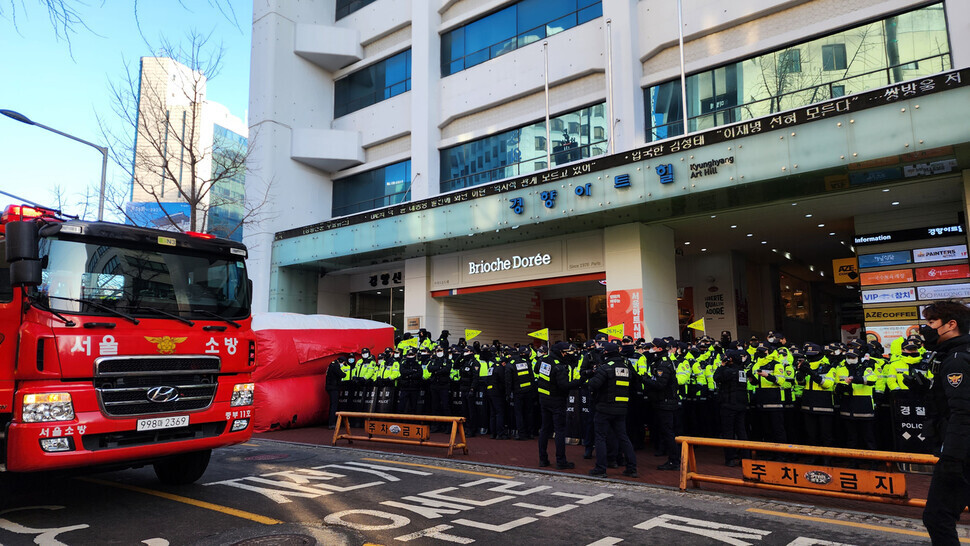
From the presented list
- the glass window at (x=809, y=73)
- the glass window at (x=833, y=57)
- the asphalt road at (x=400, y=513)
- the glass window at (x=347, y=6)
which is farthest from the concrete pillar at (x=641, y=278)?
the glass window at (x=347, y=6)

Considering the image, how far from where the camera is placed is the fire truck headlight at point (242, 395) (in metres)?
7.37

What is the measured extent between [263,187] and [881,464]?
24.1 m

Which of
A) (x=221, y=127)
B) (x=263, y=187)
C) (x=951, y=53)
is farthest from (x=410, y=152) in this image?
(x=221, y=127)

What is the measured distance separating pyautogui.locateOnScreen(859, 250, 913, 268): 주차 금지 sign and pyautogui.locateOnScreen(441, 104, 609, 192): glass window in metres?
8.13

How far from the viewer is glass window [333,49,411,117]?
85.9 feet

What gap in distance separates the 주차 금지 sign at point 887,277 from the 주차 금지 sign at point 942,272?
24 centimetres

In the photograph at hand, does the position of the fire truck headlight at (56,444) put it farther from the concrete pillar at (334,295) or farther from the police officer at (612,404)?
the concrete pillar at (334,295)

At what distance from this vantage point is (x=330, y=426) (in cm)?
1560

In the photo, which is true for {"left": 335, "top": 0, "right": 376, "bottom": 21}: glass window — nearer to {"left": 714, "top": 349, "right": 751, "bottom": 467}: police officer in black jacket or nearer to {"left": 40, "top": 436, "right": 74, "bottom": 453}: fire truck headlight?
{"left": 714, "top": 349, "right": 751, "bottom": 467}: police officer in black jacket

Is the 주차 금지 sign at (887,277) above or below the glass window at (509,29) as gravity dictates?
below

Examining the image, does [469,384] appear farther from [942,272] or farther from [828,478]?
[942,272]

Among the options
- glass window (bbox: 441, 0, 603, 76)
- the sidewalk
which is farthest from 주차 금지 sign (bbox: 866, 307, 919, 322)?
glass window (bbox: 441, 0, 603, 76)

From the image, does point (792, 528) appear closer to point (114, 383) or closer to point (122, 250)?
point (114, 383)

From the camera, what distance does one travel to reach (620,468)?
30.8 ft
